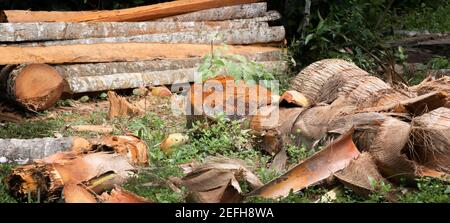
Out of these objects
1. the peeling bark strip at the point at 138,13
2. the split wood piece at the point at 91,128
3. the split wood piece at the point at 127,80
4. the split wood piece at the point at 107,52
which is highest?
the peeling bark strip at the point at 138,13

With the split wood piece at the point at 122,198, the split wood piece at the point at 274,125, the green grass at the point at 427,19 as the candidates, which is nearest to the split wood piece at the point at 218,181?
the split wood piece at the point at 122,198

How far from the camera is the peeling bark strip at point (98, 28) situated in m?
8.73

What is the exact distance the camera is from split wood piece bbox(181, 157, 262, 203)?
17.7 ft

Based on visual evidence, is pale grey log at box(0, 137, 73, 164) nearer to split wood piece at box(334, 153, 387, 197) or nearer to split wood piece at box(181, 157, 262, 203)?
split wood piece at box(181, 157, 262, 203)

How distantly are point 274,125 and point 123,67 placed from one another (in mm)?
2818

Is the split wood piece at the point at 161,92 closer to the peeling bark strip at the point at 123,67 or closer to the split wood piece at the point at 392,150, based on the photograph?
the peeling bark strip at the point at 123,67

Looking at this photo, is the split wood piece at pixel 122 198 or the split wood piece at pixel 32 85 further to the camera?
the split wood piece at pixel 32 85

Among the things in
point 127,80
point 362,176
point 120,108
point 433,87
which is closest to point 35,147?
point 120,108

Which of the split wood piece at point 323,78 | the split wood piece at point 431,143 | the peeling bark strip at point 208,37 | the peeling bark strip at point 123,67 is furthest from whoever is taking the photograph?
the peeling bark strip at point 208,37

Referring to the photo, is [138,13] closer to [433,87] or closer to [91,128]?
[91,128]

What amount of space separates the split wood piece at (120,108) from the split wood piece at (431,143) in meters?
3.21

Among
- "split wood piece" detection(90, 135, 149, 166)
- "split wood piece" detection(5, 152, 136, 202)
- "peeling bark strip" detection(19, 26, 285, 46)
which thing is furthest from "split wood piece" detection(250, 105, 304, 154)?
"peeling bark strip" detection(19, 26, 285, 46)

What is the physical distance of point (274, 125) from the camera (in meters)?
6.90

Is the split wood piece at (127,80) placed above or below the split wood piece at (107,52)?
below
